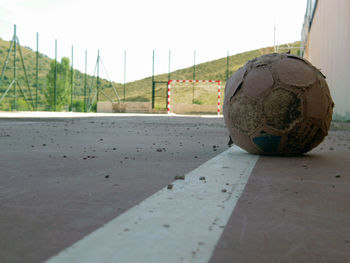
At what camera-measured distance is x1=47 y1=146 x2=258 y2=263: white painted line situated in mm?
1496

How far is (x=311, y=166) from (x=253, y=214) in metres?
2.00

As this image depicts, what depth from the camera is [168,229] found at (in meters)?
1.82

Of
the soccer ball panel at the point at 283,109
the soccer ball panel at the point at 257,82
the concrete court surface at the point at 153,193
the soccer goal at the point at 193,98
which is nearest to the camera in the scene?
the concrete court surface at the point at 153,193

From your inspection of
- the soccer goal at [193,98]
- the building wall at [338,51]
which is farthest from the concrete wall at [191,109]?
the building wall at [338,51]

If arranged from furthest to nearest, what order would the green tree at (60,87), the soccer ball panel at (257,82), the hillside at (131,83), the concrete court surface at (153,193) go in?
the green tree at (60,87)
the hillside at (131,83)
the soccer ball panel at (257,82)
the concrete court surface at (153,193)

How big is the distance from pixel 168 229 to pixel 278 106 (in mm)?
2750

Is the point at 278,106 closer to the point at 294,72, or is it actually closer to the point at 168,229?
the point at 294,72

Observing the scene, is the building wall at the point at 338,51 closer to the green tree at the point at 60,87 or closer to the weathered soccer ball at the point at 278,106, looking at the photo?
the weathered soccer ball at the point at 278,106

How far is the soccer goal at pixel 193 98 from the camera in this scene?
3300 centimetres

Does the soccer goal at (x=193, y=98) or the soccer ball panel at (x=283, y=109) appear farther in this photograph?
the soccer goal at (x=193, y=98)

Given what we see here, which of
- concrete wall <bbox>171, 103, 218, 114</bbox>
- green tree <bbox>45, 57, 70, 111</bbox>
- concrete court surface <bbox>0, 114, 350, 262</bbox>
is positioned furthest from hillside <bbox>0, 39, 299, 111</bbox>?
concrete court surface <bbox>0, 114, 350, 262</bbox>

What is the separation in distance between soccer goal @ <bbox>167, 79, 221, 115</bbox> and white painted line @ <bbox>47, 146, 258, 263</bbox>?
27.2m

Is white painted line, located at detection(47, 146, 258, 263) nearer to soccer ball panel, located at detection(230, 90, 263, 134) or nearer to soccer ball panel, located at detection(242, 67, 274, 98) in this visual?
soccer ball panel, located at detection(230, 90, 263, 134)

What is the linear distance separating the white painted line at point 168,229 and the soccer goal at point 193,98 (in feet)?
89.4
